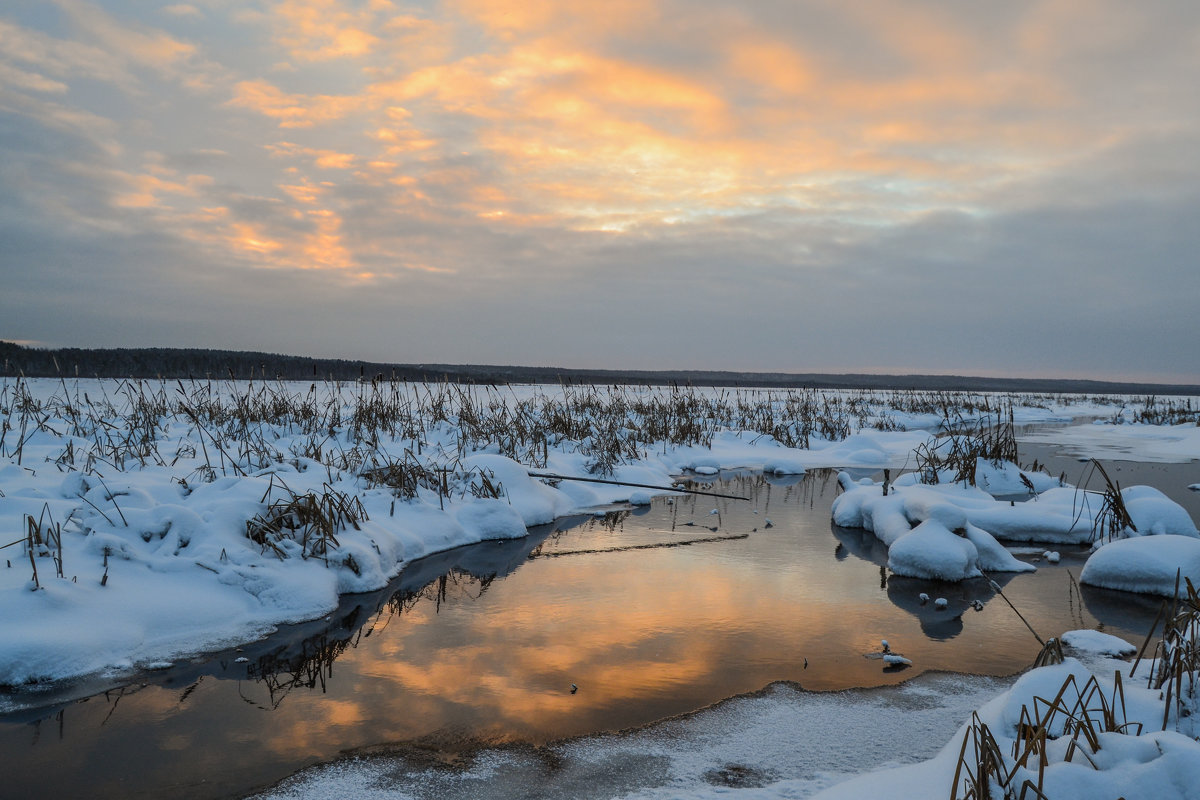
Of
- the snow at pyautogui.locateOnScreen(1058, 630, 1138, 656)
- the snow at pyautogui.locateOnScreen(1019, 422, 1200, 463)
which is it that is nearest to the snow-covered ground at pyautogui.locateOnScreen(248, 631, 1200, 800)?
the snow at pyautogui.locateOnScreen(1058, 630, 1138, 656)

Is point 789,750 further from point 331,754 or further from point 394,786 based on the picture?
point 331,754

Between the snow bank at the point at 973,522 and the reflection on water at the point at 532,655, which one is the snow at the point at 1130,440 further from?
the reflection on water at the point at 532,655

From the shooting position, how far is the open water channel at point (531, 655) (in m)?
2.86

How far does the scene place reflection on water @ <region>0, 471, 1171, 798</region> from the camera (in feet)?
9.43

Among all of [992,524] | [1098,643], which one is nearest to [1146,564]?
[1098,643]

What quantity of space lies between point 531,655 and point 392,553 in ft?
7.54

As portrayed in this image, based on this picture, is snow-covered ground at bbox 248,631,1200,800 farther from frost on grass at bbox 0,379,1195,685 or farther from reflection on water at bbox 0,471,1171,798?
frost on grass at bbox 0,379,1195,685

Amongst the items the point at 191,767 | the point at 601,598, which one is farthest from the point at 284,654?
the point at 601,598

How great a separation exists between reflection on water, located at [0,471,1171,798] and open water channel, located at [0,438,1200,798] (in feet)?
0.05

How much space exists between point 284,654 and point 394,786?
1683mm

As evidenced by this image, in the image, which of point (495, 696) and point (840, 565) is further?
point (840, 565)

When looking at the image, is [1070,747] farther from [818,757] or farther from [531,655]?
[531,655]

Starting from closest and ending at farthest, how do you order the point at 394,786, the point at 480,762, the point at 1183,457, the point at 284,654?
the point at 394,786, the point at 480,762, the point at 284,654, the point at 1183,457

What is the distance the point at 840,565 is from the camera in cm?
597
